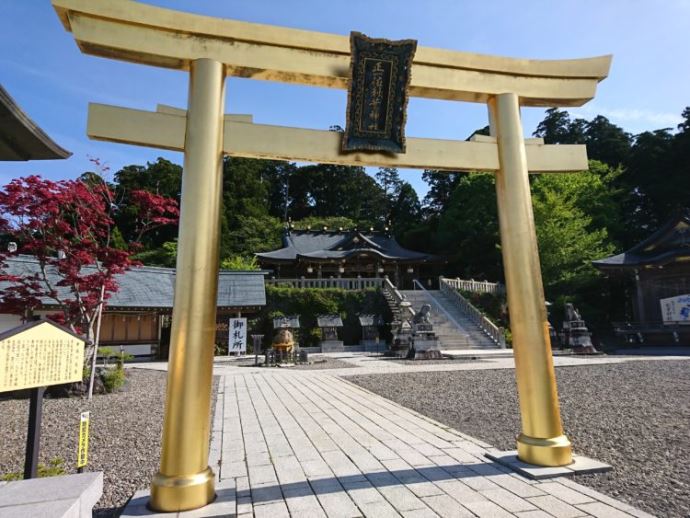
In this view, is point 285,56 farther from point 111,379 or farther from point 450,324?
point 450,324

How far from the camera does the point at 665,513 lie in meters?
2.91

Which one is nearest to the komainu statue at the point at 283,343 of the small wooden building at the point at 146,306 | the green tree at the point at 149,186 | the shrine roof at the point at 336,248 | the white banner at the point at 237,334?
the white banner at the point at 237,334

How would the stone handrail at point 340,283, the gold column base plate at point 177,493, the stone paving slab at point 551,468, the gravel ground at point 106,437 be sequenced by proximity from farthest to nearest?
the stone handrail at point 340,283
the gravel ground at point 106,437
the stone paving slab at point 551,468
the gold column base plate at point 177,493

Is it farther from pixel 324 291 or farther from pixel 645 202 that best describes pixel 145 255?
pixel 645 202

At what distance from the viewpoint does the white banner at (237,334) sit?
759 inches

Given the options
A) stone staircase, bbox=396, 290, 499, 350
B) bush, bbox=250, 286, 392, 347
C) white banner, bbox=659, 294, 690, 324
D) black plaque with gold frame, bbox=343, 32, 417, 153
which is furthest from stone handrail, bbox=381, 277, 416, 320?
black plaque with gold frame, bbox=343, 32, 417, 153

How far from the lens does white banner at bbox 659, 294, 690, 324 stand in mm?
20172

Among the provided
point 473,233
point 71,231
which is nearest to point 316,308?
point 473,233

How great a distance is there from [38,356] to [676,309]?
26.1 meters

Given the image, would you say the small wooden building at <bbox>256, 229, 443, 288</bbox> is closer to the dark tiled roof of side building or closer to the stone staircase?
the stone staircase

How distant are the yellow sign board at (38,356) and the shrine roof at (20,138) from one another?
6.40ft

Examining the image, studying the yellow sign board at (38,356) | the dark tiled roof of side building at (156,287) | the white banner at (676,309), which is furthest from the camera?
the white banner at (676,309)

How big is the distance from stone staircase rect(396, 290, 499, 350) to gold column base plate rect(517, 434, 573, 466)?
54.9ft

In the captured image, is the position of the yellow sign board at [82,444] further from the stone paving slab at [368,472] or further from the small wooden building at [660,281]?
the small wooden building at [660,281]
